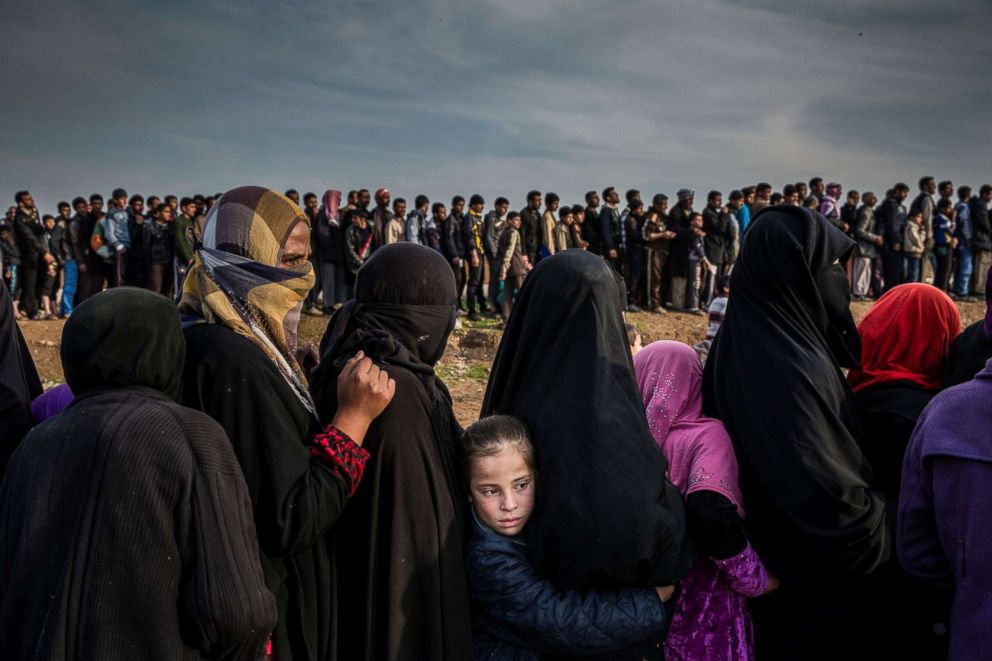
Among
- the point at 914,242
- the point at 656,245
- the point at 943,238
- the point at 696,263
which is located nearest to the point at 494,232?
the point at 656,245

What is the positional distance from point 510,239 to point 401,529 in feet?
35.1

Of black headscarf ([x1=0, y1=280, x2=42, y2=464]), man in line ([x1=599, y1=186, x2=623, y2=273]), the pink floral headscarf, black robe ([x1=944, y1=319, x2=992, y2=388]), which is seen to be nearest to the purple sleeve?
the pink floral headscarf

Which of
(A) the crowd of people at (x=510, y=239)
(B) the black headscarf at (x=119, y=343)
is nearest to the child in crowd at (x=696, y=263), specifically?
(A) the crowd of people at (x=510, y=239)

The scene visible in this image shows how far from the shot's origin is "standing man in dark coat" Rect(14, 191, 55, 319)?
11.5m

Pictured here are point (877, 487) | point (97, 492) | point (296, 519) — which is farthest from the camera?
point (877, 487)

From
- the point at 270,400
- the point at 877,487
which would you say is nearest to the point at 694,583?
the point at 877,487

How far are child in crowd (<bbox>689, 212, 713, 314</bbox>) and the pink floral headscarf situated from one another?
1090cm

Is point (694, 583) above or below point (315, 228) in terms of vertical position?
below

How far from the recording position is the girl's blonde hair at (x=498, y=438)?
197 cm

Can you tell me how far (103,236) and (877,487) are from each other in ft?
40.6

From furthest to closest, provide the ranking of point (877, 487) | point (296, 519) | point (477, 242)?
point (477, 242) < point (877, 487) < point (296, 519)

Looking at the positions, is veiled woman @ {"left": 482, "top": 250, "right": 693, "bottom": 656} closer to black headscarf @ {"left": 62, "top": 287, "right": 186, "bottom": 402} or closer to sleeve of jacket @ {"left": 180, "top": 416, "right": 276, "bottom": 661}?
sleeve of jacket @ {"left": 180, "top": 416, "right": 276, "bottom": 661}

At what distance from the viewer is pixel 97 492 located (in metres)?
1.45

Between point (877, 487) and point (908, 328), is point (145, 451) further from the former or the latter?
point (908, 328)
